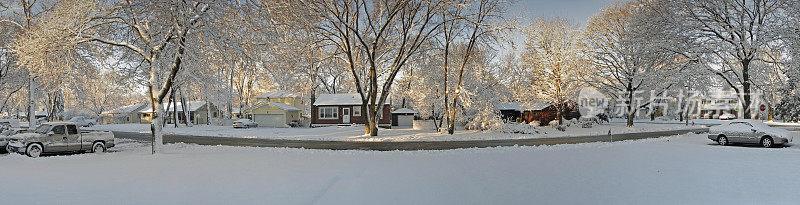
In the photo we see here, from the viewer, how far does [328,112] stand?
46281 mm

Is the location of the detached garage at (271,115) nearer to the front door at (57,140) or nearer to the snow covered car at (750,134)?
the front door at (57,140)

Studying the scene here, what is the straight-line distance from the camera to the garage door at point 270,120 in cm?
4456

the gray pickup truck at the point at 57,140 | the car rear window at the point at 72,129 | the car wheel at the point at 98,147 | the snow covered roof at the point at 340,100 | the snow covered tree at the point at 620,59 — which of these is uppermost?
the snow covered tree at the point at 620,59

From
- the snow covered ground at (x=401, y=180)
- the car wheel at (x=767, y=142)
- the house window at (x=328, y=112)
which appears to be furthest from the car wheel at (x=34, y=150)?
the house window at (x=328, y=112)

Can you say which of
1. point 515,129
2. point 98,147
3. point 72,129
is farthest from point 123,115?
point 515,129

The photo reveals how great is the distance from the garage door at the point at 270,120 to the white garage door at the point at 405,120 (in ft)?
44.8

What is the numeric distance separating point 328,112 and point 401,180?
38558mm

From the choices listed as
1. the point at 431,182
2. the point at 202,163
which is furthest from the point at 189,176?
the point at 431,182

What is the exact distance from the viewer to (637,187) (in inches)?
314

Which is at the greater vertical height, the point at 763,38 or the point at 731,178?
the point at 763,38

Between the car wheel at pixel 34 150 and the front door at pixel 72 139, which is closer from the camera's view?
the car wheel at pixel 34 150

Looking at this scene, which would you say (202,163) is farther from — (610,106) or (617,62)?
(610,106)

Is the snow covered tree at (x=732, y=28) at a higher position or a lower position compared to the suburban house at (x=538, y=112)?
higher

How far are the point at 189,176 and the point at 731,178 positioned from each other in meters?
13.1
